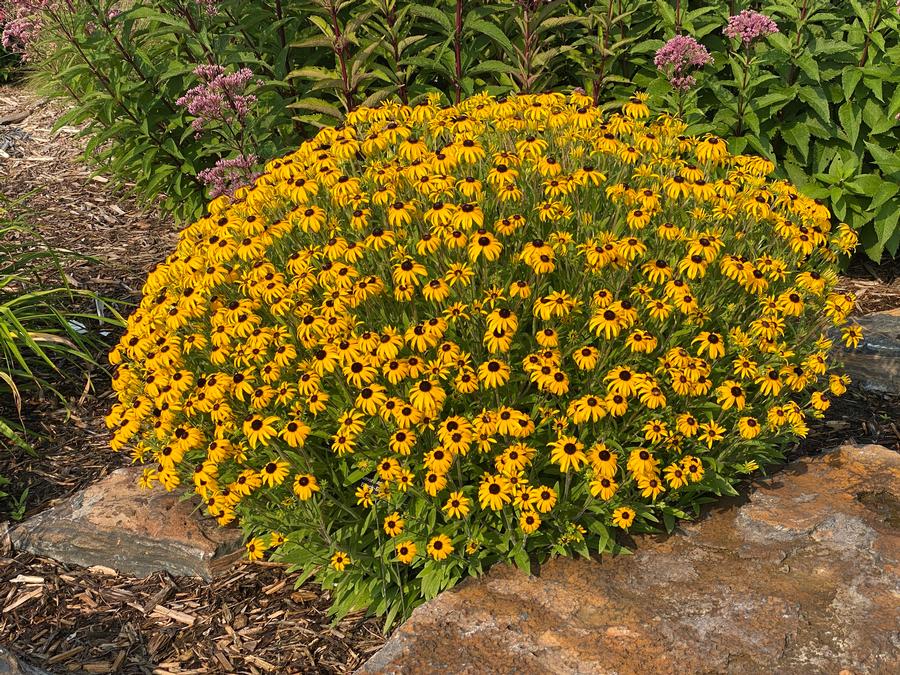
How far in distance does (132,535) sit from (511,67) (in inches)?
163

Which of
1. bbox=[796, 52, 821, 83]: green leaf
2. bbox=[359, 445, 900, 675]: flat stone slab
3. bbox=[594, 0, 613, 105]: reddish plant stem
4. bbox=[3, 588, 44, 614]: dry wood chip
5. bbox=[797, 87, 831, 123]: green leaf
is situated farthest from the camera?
bbox=[594, 0, 613, 105]: reddish plant stem

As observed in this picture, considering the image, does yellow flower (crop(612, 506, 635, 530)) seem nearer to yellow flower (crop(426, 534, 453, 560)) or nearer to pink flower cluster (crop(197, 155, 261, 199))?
yellow flower (crop(426, 534, 453, 560))

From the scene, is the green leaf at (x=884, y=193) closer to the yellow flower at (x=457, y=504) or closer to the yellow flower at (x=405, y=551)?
the yellow flower at (x=457, y=504)

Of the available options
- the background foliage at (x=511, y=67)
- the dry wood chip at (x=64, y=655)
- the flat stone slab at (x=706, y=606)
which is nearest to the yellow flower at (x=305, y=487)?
the flat stone slab at (x=706, y=606)

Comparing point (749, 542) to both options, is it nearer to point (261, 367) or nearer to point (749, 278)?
point (749, 278)

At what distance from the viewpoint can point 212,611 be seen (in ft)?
13.2

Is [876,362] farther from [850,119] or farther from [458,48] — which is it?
[458,48]

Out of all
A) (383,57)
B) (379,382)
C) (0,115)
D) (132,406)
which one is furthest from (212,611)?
(0,115)

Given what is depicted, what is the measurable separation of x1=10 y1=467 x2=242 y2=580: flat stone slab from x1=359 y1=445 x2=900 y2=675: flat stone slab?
130 cm

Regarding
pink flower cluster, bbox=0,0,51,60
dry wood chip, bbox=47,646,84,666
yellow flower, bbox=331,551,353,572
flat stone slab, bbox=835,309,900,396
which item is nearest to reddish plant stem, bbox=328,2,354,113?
pink flower cluster, bbox=0,0,51,60

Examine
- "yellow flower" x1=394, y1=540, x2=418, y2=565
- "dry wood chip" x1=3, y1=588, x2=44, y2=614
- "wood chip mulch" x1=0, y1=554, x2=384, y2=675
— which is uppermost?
"yellow flower" x1=394, y1=540, x2=418, y2=565

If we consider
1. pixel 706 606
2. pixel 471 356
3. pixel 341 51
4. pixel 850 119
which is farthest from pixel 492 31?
pixel 706 606

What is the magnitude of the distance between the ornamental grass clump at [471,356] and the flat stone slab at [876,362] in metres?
1.30

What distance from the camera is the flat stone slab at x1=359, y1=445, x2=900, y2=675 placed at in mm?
3086
